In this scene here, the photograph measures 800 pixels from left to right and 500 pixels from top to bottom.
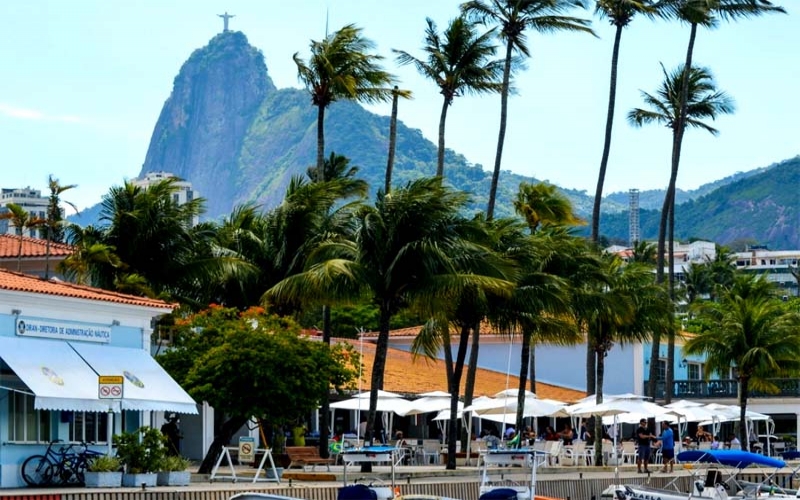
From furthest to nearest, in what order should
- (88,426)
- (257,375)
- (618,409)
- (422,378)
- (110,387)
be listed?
(422,378) < (618,409) < (257,375) < (88,426) < (110,387)

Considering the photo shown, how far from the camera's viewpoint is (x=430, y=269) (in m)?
38.6

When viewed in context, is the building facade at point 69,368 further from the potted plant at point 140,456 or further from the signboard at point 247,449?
the signboard at point 247,449

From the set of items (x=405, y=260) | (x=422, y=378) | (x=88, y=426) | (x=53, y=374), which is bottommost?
(x=422, y=378)

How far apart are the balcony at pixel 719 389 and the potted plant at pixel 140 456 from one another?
48974 millimetres

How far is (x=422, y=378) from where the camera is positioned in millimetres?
64062

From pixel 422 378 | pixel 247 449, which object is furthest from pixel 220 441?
pixel 422 378

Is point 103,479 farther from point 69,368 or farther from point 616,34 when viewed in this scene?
point 616,34

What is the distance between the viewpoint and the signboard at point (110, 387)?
1167 inches

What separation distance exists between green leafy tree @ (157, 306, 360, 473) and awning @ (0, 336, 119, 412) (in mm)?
4875

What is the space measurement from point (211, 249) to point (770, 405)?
40051 mm

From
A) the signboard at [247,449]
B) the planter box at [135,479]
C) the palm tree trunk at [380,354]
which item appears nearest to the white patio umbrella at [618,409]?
the palm tree trunk at [380,354]

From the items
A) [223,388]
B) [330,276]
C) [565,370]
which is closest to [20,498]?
[223,388]

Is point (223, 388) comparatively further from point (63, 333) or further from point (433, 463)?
point (433, 463)

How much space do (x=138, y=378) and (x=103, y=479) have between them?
396cm
